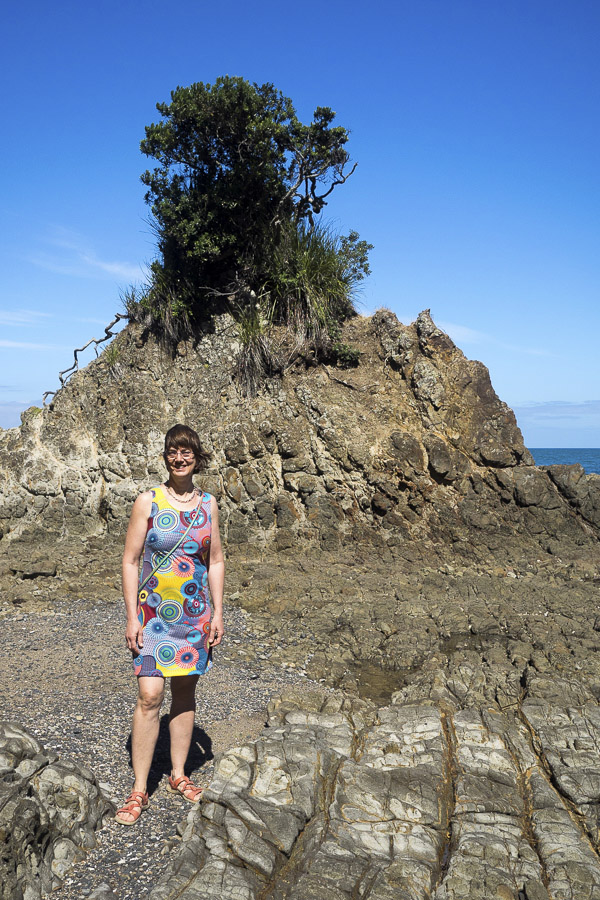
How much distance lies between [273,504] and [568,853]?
29.2 feet

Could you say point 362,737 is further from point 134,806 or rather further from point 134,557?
point 134,557

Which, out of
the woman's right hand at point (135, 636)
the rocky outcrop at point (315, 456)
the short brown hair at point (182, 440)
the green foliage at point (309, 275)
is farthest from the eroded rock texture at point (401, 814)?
the green foliage at point (309, 275)

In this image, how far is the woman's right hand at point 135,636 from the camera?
425 centimetres

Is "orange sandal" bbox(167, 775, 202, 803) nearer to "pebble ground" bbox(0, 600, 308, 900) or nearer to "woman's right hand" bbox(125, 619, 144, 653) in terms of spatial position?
"pebble ground" bbox(0, 600, 308, 900)

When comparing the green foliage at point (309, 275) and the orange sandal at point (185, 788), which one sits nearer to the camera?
the orange sandal at point (185, 788)

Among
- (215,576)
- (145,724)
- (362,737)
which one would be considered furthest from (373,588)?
(145,724)

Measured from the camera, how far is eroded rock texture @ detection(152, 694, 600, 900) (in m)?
3.69

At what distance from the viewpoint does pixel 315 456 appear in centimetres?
1255

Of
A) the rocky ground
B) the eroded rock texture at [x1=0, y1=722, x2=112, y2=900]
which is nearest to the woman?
the eroded rock texture at [x1=0, y1=722, x2=112, y2=900]

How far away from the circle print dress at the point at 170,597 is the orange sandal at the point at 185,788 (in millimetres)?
874

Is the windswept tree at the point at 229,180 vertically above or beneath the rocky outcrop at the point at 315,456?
above

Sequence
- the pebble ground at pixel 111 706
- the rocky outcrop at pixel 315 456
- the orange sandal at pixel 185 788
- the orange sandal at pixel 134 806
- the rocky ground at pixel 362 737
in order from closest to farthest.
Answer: the rocky ground at pixel 362 737 → the pebble ground at pixel 111 706 → the orange sandal at pixel 134 806 → the orange sandal at pixel 185 788 → the rocky outcrop at pixel 315 456

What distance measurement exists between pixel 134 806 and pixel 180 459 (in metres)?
2.33

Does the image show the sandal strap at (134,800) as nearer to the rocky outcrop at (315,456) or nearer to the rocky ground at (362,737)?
the rocky ground at (362,737)
